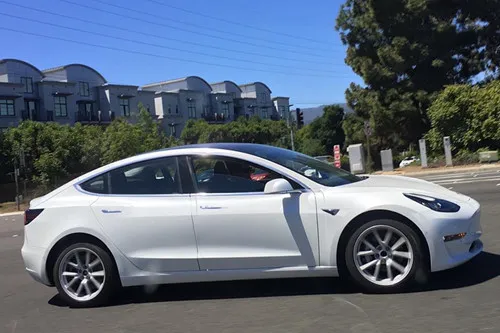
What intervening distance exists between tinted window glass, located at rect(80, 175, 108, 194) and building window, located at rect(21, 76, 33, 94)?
194 ft

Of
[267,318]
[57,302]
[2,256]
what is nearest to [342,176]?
[267,318]

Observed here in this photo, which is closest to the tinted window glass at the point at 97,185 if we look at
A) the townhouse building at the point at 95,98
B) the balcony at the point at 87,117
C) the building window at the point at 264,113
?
the townhouse building at the point at 95,98

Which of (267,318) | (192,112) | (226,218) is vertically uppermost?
(192,112)

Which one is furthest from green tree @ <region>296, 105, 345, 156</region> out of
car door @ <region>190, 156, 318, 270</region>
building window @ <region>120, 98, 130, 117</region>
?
car door @ <region>190, 156, 318, 270</region>

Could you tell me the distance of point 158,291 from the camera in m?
5.88

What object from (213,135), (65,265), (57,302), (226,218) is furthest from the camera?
(213,135)

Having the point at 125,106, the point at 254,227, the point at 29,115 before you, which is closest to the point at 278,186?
the point at 254,227

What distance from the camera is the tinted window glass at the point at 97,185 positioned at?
560 cm

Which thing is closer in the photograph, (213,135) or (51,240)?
(51,240)

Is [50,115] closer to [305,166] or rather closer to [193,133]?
[193,133]

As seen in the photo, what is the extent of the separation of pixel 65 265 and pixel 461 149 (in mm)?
26631

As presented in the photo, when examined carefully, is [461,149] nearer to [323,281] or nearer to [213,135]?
[323,281]

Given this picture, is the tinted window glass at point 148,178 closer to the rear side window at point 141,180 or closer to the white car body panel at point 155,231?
the rear side window at point 141,180

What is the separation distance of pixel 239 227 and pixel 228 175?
1.91 feet
